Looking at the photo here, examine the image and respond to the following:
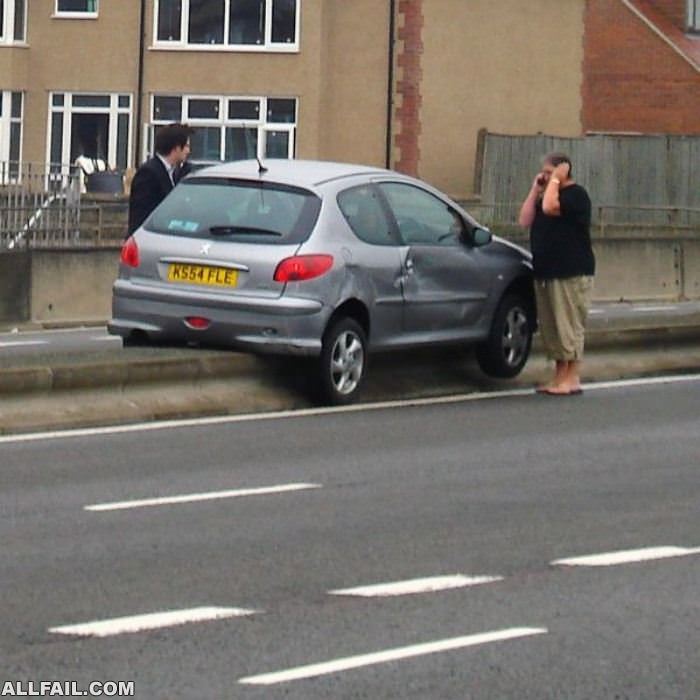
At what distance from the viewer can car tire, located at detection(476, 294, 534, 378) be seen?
1645 cm

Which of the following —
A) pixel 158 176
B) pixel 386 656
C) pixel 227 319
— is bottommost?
pixel 386 656

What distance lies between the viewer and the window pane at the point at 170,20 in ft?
172

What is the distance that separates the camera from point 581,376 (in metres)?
17.5

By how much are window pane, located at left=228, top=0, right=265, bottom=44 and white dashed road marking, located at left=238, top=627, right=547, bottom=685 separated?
4555 cm

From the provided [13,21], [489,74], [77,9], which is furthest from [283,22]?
[13,21]

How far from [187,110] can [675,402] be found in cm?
3795

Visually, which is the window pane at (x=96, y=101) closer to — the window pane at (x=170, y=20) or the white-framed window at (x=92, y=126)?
the white-framed window at (x=92, y=126)

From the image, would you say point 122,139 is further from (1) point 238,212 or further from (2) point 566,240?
(1) point 238,212

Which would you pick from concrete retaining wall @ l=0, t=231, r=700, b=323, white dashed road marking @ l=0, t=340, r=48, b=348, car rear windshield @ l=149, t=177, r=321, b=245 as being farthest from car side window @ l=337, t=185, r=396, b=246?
concrete retaining wall @ l=0, t=231, r=700, b=323

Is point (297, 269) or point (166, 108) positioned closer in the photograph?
point (297, 269)

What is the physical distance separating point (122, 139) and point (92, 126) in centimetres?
79

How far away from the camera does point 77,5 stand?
5266cm

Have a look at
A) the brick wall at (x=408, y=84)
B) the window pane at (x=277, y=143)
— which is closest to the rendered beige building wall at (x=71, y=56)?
the window pane at (x=277, y=143)

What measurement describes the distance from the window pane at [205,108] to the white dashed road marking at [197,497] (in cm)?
4204
